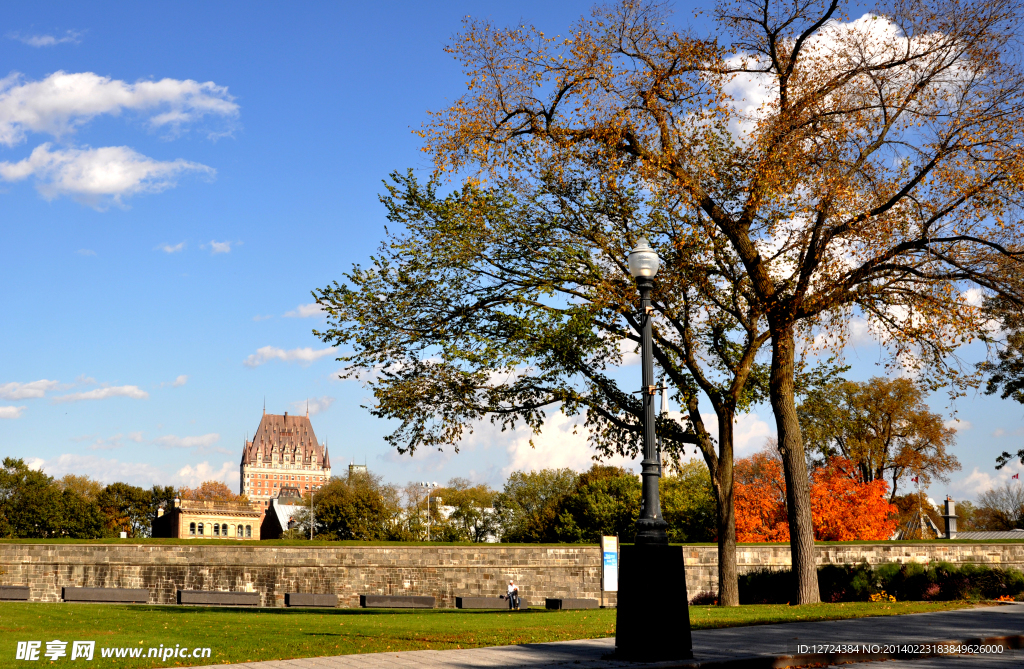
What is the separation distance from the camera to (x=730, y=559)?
2041 centimetres

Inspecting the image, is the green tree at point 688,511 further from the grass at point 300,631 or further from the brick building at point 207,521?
the brick building at point 207,521

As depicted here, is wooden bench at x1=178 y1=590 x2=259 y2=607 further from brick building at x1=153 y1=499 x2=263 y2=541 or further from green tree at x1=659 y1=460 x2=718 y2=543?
brick building at x1=153 y1=499 x2=263 y2=541

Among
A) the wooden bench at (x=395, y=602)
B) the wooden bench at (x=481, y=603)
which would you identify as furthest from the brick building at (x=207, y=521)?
the wooden bench at (x=481, y=603)

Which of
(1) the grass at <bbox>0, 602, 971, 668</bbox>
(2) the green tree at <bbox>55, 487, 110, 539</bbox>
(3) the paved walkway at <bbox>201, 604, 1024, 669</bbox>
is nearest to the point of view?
(3) the paved walkway at <bbox>201, 604, 1024, 669</bbox>

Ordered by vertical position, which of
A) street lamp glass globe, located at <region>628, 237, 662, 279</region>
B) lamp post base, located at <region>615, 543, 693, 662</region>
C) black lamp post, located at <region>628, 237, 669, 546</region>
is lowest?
lamp post base, located at <region>615, 543, 693, 662</region>

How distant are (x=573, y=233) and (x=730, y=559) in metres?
9.24

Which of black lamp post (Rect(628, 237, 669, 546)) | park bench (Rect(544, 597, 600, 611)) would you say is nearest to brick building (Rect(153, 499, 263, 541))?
park bench (Rect(544, 597, 600, 611))

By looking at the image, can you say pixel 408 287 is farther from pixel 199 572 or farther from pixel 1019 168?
pixel 199 572

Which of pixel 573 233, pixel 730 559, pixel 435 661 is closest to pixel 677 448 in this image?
pixel 730 559

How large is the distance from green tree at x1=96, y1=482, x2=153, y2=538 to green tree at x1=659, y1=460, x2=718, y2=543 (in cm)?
6280

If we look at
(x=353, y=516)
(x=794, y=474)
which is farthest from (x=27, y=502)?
(x=794, y=474)

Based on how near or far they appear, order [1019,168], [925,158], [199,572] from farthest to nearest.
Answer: [199,572], [925,158], [1019,168]

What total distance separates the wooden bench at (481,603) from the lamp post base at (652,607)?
23.3 meters

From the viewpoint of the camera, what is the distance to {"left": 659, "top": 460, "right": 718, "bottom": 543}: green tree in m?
57.8
